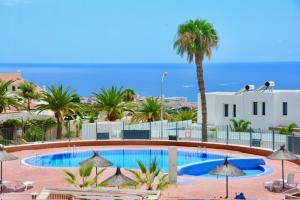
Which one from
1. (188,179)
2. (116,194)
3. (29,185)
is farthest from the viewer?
(188,179)

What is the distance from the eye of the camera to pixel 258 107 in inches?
1565

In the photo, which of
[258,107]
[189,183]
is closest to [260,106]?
[258,107]

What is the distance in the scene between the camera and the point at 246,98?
4031 cm

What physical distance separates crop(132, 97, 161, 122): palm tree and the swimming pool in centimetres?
1148

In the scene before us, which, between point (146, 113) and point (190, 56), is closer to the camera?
point (190, 56)

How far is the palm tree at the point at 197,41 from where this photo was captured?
37.4 m

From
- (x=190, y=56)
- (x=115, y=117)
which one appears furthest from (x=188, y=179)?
(x=115, y=117)

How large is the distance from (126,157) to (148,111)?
12.7m

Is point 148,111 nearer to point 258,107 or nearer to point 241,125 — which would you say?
point 241,125

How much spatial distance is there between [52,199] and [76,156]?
15489mm

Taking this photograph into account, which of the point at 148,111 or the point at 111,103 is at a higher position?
the point at 111,103

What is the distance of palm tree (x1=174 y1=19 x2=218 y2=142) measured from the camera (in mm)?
37438

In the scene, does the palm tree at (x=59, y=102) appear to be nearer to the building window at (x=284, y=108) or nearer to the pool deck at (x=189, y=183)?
the pool deck at (x=189, y=183)

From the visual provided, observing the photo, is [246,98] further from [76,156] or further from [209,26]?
[76,156]
